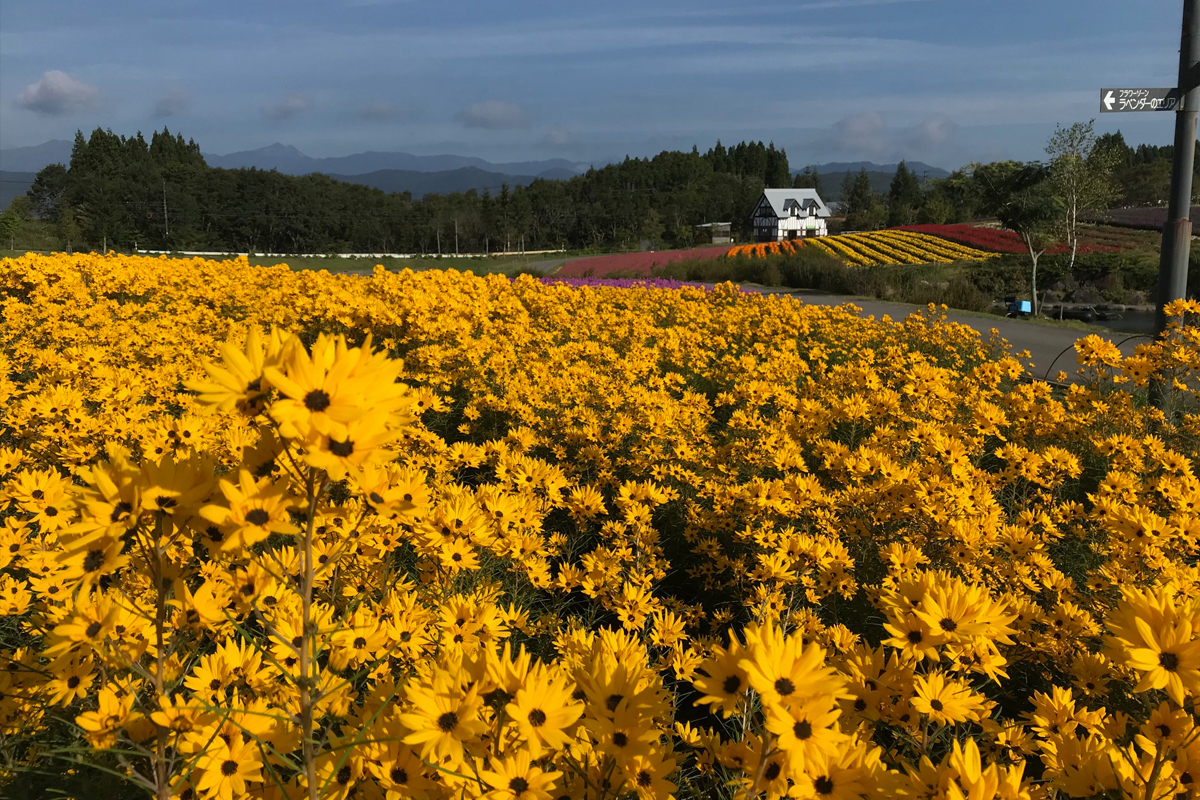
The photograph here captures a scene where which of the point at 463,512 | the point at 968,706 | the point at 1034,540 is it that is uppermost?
the point at 463,512

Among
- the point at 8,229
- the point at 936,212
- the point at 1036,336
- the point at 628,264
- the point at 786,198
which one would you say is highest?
the point at 786,198

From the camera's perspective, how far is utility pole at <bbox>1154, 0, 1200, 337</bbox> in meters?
6.27

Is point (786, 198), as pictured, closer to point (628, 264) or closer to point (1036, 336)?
point (628, 264)

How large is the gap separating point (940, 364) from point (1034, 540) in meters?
6.14

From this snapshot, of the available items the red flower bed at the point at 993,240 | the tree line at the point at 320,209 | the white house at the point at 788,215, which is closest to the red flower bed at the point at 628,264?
the red flower bed at the point at 993,240

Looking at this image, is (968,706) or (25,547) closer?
(968,706)

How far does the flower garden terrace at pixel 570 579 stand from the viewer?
3.58 ft

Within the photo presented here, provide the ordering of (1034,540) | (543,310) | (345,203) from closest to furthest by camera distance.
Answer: (1034,540), (543,310), (345,203)

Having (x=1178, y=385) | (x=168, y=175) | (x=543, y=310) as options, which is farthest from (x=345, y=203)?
(x=1178, y=385)

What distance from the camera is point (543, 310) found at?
32.1 feet

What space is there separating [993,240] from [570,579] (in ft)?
128

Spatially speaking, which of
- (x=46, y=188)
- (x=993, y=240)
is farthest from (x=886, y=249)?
(x=46, y=188)

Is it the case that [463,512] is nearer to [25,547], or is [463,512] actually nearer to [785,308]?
Answer: [25,547]

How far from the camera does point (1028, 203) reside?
21859mm
